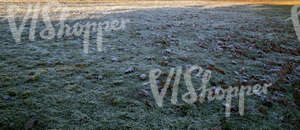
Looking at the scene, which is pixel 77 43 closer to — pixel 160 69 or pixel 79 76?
pixel 79 76

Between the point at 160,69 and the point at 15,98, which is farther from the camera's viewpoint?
the point at 160,69

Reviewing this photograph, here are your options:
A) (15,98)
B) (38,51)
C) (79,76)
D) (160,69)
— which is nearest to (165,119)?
(160,69)

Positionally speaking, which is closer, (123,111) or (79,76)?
(123,111)

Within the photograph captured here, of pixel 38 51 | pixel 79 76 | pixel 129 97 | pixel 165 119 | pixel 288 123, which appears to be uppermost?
pixel 38 51

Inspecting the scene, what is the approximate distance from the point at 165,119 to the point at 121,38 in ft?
13.8

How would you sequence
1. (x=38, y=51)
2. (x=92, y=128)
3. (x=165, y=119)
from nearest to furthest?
(x=92, y=128)
(x=165, y=119)
(x=38, y=51)

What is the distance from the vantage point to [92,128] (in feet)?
7.55

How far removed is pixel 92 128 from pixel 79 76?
147 cm

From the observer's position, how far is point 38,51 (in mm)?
4492

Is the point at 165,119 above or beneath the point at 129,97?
beneath

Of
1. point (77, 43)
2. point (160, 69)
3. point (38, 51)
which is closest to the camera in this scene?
point (160, 69)

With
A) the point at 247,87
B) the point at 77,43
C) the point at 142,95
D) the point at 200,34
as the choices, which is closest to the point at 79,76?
the point at 142,95

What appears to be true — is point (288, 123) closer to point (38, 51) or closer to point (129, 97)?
point (129, 97)

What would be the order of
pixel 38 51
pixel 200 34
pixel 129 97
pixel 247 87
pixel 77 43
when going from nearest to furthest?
1. pixel 129 97
2. pixel 247 87
3. pixel 38 51
4. pixel 77 43
5. pixel 200 34
